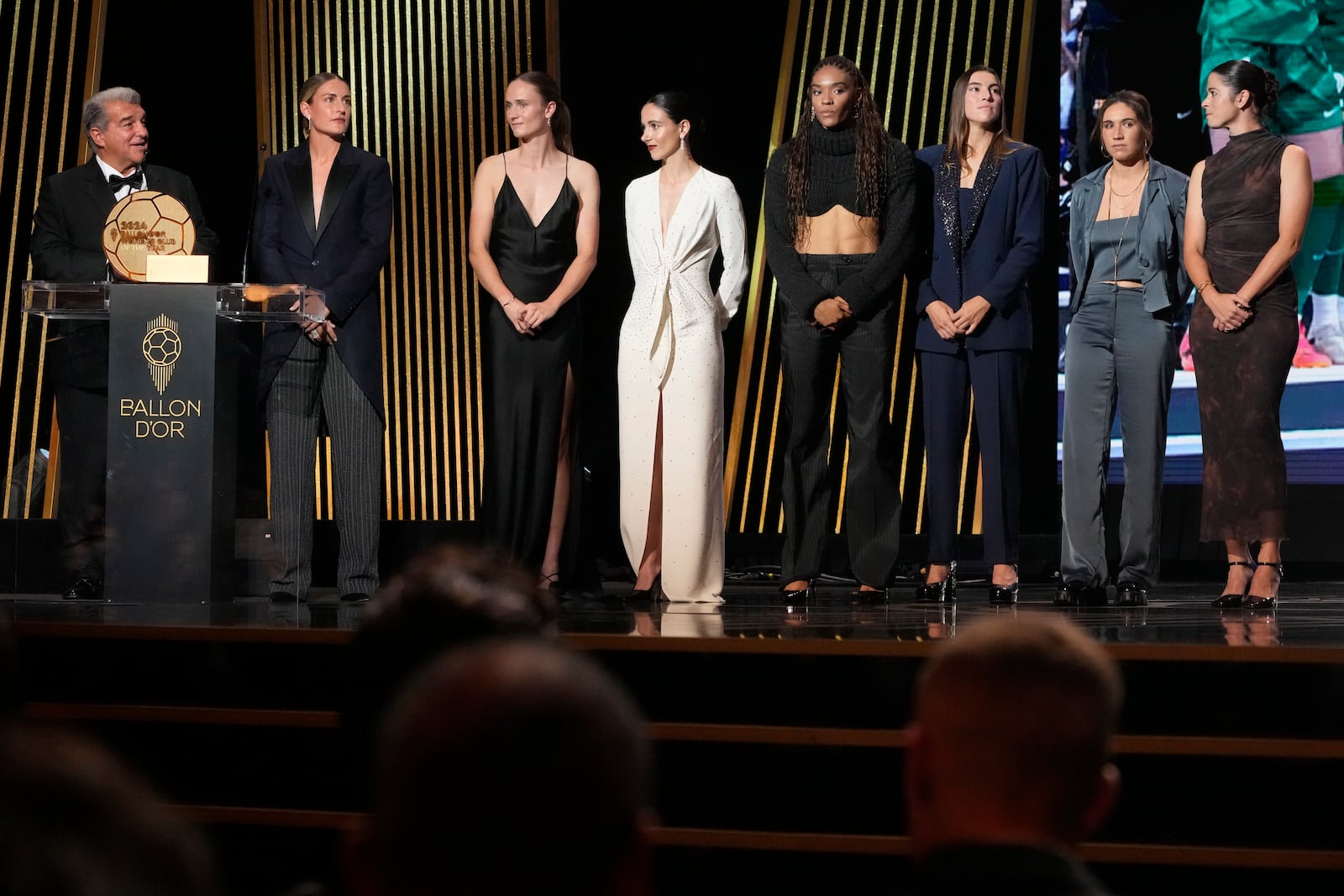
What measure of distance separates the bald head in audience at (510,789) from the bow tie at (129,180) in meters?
4.67

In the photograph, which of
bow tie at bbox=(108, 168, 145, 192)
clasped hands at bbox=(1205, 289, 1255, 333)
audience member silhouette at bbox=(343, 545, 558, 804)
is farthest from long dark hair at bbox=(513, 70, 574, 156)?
audience member silhouette at bbox=(343, 545, 558, 804)

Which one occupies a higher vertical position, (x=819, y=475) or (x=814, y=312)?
(x=814, y=312)

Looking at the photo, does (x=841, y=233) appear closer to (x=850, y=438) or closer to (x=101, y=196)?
(x=850, y=438)

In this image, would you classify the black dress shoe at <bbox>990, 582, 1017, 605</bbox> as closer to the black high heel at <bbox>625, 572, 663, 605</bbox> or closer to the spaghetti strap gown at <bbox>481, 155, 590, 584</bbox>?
the black high heel at <bbox>625, 572, 663, 605</bbox>

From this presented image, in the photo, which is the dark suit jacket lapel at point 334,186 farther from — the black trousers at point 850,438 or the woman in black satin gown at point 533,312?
the black trousers at point 850,438

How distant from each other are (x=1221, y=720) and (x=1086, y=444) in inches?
73.3

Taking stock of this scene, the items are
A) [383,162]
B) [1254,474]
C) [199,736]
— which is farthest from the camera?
[383,162]

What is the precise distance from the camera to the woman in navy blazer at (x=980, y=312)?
4.60 m

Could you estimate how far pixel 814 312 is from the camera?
4574 millimetres

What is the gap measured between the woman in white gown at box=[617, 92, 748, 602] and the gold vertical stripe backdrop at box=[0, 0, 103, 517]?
2.63 meters

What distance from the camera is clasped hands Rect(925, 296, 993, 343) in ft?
15.1

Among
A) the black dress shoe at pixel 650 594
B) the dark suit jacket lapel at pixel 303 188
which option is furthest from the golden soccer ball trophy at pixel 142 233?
the black dress shoe at pixel 650 594

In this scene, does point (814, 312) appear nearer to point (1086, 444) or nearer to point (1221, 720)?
point (1086, 444)

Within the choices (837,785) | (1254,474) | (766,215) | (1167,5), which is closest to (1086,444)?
(1254,474)
